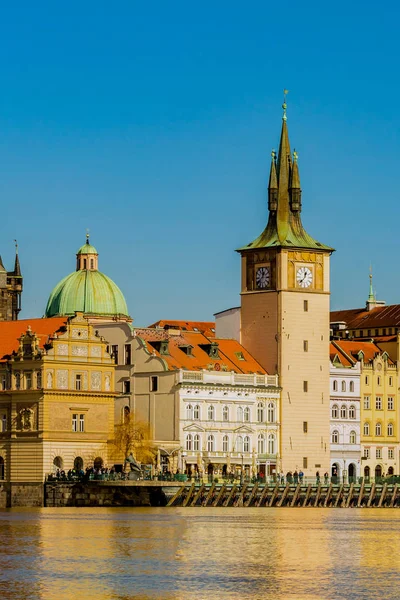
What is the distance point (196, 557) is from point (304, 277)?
7727 cm

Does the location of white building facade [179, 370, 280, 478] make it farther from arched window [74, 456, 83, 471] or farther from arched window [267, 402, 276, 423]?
arched window [74, 456, 83, 471]

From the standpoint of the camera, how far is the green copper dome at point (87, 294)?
540 feet

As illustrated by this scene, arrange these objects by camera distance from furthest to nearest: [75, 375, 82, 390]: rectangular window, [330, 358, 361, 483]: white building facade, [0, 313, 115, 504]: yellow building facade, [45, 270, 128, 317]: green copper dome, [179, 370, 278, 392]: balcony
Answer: [45, 270, 128, 317]: green copper dome < [330, 358, 361, 483]: white building facade < [179, 370, 278, 392]: balcony < [75, 375, 82, 390]: rectangular window < [0, 313, 115, 504]: yellow building facade

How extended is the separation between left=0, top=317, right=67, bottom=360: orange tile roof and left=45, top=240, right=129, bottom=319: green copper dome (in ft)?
60.5

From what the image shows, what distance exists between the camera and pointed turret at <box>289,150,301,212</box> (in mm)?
153500

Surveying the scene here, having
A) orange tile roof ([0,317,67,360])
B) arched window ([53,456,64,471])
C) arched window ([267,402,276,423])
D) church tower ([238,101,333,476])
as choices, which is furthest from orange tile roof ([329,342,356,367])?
arched window ([53,456,64,471])

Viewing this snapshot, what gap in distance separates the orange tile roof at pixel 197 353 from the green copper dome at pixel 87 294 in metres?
13.0

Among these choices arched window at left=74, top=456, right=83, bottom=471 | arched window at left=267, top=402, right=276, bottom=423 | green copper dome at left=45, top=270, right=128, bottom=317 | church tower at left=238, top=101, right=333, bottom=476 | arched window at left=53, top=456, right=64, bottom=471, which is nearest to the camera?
arched window at left=53, top=456, right=64, bottom=471

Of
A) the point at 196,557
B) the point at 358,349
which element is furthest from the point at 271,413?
the point at 196,557

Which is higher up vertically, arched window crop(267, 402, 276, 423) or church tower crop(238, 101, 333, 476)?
Answer: church tower crop(238, 101, 333, 476)

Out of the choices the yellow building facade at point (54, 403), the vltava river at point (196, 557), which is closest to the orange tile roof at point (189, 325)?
the yellow building facade at point (54, 403)

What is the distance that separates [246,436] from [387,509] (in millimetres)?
17875

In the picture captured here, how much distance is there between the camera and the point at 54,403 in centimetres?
13650

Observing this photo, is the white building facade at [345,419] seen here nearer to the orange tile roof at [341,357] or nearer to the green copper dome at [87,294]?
the orange tile roof at [341,357]
